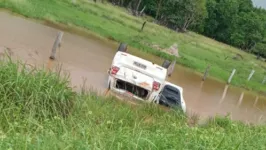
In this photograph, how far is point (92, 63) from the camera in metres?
22.2

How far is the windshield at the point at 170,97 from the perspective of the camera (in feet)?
50.7

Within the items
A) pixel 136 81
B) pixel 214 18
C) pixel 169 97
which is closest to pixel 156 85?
pixel 136 81

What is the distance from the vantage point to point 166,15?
69438 mm

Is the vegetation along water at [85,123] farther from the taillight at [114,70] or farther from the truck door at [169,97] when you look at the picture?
the taillight at [114,70]

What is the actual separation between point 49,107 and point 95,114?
1.02m

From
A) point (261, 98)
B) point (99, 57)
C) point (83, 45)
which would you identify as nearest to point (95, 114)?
point (99, 57)

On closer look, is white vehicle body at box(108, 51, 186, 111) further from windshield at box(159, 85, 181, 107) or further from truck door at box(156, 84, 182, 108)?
windshield at box(159, 85, 181, 107)

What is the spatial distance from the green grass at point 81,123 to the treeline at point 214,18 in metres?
51.9

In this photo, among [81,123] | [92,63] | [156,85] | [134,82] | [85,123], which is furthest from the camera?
[92,63]

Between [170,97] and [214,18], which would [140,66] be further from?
[214,18]

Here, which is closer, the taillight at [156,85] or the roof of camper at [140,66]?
the taillight at [156,85]

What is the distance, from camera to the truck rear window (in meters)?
14.9

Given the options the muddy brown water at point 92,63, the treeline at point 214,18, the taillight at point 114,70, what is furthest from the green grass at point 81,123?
the treeline at point 214,18

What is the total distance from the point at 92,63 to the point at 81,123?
13.5 m
